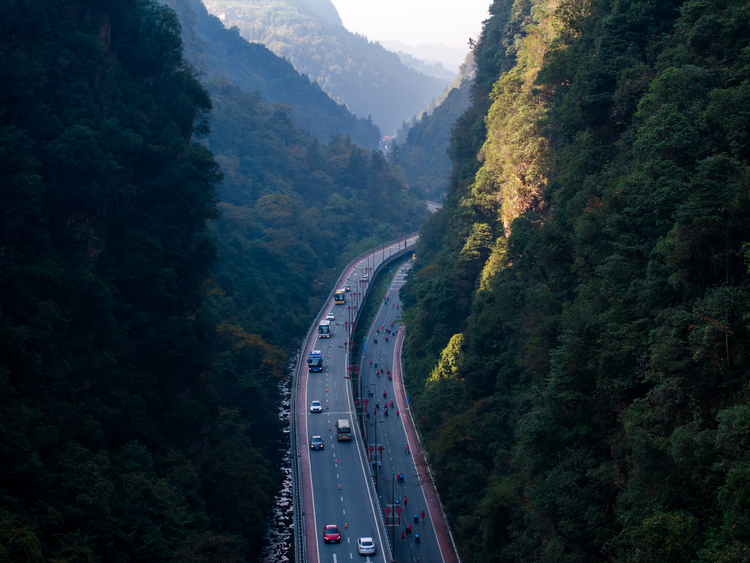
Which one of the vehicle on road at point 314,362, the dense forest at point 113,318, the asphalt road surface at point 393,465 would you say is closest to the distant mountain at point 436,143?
the asphalt road surface at point 393,465

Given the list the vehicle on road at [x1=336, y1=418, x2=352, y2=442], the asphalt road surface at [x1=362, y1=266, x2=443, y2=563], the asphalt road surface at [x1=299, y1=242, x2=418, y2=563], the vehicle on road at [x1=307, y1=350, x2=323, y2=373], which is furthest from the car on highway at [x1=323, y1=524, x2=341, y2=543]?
the vehicle on road at [x1=307, y1=350, x2=323, y2=373]

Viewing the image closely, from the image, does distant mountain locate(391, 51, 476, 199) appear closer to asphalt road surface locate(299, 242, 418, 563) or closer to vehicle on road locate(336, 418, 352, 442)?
asphalt road surface locate(299, 242, 418, 563)

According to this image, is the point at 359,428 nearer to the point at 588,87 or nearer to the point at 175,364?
the point at 175,364

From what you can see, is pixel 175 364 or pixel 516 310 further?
pixel 516 310

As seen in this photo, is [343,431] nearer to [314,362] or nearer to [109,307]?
[314,362]

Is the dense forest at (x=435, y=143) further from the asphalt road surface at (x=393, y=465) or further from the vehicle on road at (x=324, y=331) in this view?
the asphalt road surface at (x=393, y=465)

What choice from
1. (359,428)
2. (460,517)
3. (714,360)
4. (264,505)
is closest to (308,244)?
(359,428)
